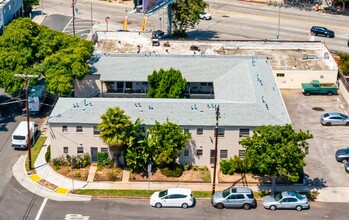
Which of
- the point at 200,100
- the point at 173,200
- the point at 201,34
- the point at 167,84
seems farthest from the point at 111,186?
the point at 201,34

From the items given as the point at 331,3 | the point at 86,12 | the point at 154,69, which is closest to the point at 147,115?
the point at 154,69

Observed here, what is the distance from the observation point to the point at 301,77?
9162cm

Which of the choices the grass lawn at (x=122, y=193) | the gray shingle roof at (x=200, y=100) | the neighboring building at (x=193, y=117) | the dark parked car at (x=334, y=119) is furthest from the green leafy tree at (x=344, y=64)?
the grass lawn at (x=122, y=193)

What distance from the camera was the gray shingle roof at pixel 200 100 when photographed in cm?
7006

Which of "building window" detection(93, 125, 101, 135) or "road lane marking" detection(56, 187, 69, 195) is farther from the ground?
"building window" detection(93, 125, 101, 135)

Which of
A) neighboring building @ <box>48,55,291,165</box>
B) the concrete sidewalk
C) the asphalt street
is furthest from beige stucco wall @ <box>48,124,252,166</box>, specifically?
the asphalt street

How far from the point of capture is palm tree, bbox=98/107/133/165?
66750 millimetres

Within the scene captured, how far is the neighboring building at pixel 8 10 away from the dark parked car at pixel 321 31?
5525 centimetres

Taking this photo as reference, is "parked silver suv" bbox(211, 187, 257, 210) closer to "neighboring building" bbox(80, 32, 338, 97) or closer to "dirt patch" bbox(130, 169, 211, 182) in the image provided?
"dirt patch" bbox(130, 169, 211, 182)

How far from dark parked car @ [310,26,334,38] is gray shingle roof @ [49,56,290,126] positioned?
33633 mm

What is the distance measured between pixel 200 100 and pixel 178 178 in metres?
10.5

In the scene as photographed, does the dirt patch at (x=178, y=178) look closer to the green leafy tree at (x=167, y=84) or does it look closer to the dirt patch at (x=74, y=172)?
the dirt patch at (x=74, y=172)

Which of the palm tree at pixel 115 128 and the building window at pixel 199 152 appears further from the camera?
the building window at pixel 199 152

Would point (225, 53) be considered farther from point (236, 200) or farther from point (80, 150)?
point (236, 200)
